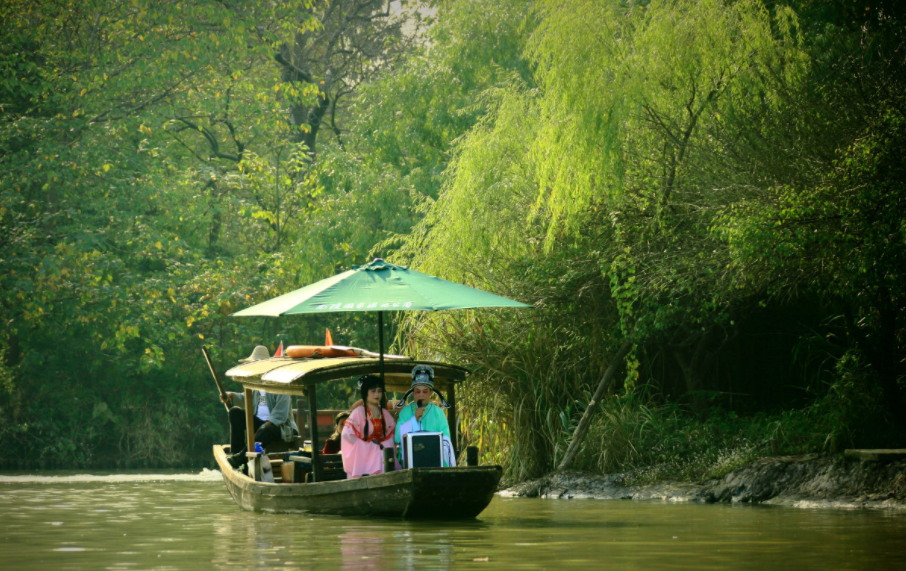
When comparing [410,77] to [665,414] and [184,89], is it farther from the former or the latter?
[665,414]

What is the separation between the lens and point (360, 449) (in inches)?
530

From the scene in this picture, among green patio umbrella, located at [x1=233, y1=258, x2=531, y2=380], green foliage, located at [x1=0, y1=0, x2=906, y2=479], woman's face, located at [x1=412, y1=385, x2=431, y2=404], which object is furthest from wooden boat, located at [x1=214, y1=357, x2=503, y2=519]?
green foliage, located at [x1=0, y1=0, x2=906, y2=479]

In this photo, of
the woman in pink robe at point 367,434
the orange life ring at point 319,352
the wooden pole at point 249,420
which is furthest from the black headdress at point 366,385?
the wooden pole at point 249,420

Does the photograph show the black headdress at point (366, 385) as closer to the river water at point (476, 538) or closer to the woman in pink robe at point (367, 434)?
the woman in pink robe at point (367, 434)

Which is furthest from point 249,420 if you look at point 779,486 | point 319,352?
point 779,486

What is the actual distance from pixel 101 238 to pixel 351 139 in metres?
6.80

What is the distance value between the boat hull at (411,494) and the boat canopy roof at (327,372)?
117 centimetres

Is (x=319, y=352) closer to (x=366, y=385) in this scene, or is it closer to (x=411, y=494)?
(x=366, y=385)

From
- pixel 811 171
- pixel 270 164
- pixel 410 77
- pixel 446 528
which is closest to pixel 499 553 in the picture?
pixel 446 528

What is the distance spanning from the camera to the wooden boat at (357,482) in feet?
40.8

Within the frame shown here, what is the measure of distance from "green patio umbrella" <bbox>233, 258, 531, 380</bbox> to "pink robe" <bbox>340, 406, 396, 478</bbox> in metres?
0.61

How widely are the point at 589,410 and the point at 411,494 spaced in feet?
17.4

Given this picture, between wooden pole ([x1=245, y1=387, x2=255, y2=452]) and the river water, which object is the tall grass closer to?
the river water

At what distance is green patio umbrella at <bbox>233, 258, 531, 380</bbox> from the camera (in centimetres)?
1264
